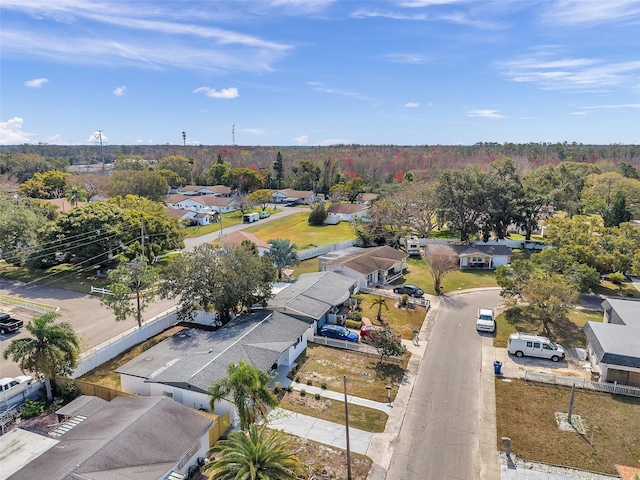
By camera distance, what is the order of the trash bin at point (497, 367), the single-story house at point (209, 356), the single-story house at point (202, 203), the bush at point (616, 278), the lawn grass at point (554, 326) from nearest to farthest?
the single-story house at point (209, 356) → the trash bin at point (497, 367) → the lawn grass at point (554, 326) → the bush at point (616, 278) → the single-story house at point (202, 203)

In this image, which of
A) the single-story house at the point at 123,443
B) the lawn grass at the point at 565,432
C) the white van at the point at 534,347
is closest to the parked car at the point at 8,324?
the single-story house at the point at 123,443

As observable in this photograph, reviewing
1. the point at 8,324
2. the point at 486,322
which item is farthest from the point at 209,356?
the point at 486,322

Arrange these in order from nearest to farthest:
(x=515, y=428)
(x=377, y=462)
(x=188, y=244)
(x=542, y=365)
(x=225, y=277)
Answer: (x=377, y=462) → (x=515, y=428) → (x=542, y=365) → (x=225, y=277) → (x=188, y=244)

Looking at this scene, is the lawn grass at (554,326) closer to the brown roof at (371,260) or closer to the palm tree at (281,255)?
the brown roof at (371,260)

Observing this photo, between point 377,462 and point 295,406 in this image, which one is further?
point 295,406

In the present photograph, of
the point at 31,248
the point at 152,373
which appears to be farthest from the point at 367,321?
the point at 31,248

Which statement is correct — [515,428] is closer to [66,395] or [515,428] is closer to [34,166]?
[66,395]

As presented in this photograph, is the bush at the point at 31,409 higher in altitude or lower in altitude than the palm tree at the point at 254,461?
lower
